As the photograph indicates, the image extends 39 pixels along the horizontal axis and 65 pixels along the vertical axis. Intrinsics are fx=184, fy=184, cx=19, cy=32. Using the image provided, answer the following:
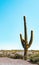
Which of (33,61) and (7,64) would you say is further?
(33,61)

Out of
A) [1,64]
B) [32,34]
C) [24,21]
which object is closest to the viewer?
[1,64]

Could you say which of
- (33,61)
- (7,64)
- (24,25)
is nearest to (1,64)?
(7,64)

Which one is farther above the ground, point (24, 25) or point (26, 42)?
point (24, 25)

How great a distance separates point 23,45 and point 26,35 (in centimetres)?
151

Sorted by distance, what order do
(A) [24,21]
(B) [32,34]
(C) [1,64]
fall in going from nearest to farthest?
(C) [1,64] → (B) [32,34] → (A) [24,21]

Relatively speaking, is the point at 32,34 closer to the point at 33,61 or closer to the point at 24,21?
the point at 24,21

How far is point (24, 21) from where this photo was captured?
2575 cm

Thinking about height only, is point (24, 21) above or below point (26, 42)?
above

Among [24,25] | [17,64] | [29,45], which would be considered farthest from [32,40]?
[17,64]

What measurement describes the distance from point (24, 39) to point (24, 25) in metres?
1.97

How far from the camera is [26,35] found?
25.2 metres

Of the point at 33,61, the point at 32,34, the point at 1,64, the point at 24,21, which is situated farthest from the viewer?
the point at 24,21

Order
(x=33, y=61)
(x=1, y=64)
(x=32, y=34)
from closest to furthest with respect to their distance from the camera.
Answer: (x=1, y=64), (x=33, y=61), (x=32, y=34)

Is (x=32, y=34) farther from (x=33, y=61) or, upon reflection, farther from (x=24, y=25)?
(x=33, y=61)
